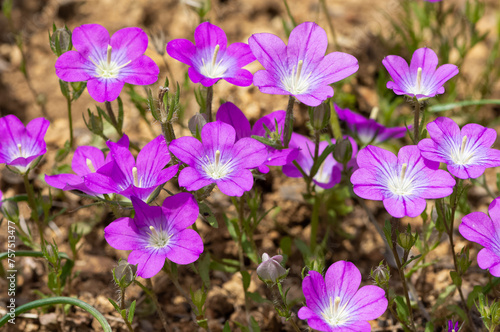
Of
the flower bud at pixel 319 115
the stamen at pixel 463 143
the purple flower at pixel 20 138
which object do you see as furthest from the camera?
the purple flower at pixel 20 138

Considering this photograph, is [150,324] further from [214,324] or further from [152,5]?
[152,5]

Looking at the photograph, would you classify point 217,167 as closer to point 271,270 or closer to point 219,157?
point 219,157

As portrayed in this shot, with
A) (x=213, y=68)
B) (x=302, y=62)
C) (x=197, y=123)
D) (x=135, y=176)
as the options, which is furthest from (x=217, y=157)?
(x=302, y=62)

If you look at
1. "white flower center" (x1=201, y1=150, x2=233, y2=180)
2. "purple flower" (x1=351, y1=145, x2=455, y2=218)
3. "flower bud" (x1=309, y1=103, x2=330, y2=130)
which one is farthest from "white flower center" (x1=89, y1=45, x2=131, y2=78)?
"purple flower" (x1=351, y1=145, x2=455, y2=218)

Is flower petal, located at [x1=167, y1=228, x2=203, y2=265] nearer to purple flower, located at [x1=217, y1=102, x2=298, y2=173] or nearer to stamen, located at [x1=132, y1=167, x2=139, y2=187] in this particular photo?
stamen, located at [x1=132, y1=167, x2=139, y2=187]

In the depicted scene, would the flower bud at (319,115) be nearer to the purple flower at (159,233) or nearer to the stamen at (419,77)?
the stamen at (419,77)

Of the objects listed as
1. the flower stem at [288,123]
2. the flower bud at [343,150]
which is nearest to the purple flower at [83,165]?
the flower stem at [288,123]
